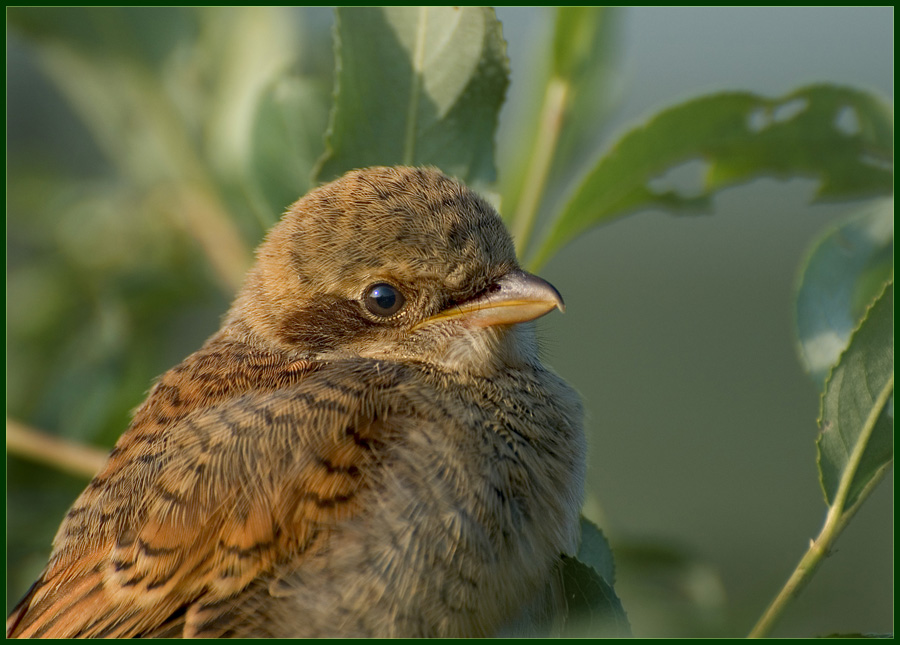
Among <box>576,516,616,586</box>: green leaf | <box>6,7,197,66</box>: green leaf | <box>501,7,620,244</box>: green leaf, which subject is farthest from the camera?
<box>6,7,197,66</box>: green leaf

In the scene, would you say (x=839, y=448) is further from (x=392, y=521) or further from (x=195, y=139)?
(x=195, y=139)

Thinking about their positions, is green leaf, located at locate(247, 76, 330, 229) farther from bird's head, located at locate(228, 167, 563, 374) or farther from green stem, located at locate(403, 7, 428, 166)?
green stem, located at locate(403, 7, 428, 166)

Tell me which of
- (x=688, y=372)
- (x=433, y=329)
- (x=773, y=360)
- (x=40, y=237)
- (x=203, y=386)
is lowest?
(x=688, y=372)

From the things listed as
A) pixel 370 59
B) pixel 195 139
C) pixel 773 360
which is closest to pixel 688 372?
pixel 773 360

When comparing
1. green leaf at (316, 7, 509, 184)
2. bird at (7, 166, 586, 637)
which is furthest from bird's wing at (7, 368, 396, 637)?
green leaf at (316, 7, 509, 184)

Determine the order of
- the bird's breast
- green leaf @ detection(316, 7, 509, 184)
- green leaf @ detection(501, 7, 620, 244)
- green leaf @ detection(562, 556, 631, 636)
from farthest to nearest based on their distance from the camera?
1. green leaf @ detection(501, 7, 620, 244)
2. green leaf @ detection(316, 7, 509, 184)
3. the bird's breast
4. green leaf @ detection(562, 556, 631, 636)

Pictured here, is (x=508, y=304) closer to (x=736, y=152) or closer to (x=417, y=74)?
(x=417, y=74)
